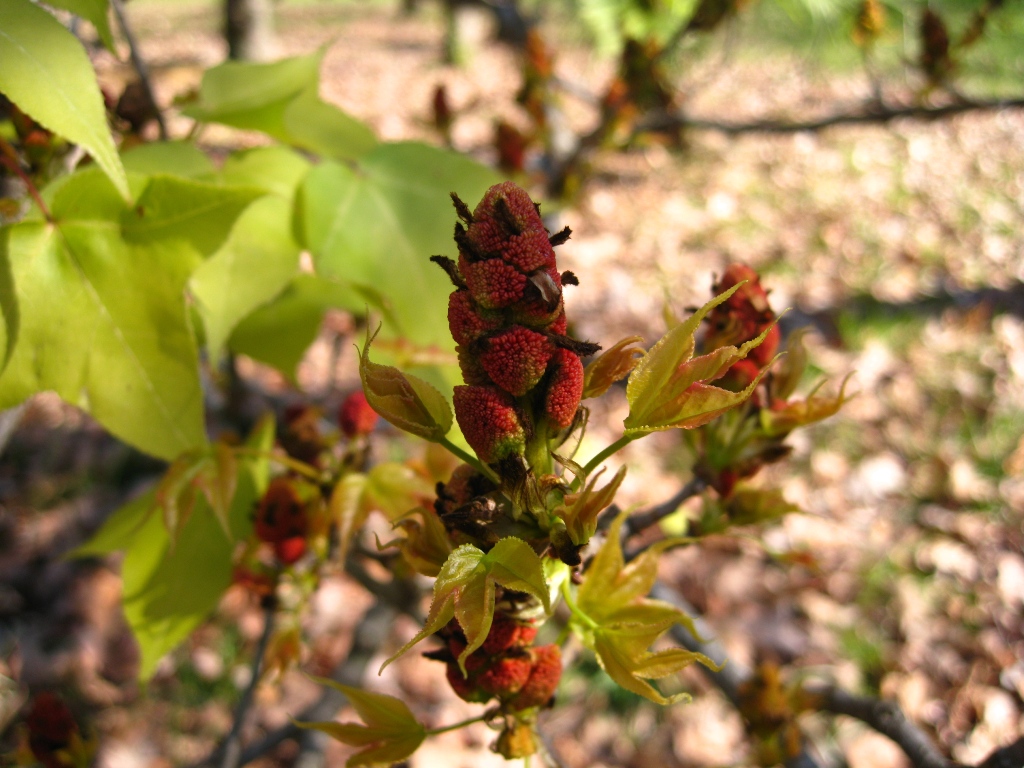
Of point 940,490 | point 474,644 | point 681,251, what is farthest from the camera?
point 681,251

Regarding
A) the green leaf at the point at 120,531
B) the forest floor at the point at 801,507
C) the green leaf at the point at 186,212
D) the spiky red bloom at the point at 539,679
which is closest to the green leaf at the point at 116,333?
the green leaf at the point at 186,212

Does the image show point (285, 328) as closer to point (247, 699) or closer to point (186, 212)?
point (186, 212)

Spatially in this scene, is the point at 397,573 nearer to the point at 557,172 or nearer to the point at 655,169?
the point at 557,172

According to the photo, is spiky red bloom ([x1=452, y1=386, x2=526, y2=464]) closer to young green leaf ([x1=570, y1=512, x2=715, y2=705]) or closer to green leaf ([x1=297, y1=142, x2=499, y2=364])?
young green leaf ([x1=570, y1=512, x2=715, y2=705])

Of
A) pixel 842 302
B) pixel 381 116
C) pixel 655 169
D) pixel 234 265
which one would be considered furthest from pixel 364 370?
pixel 381 116

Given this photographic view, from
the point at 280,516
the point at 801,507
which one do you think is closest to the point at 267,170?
the point at 280,516

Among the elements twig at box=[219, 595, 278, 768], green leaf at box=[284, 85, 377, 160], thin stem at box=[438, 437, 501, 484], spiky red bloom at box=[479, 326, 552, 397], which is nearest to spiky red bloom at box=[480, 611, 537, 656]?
thin stem at box=[438, 437, 501, 484]
